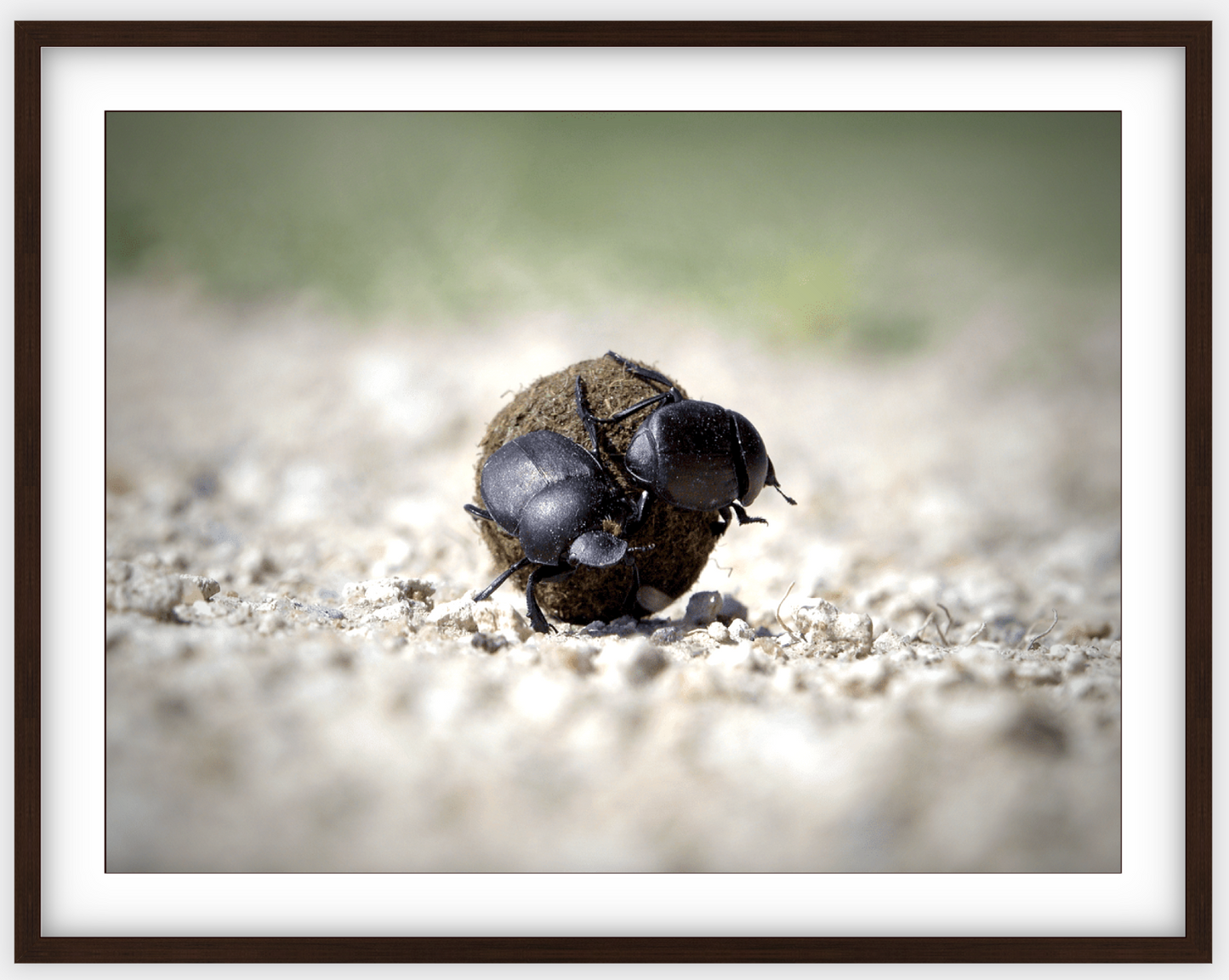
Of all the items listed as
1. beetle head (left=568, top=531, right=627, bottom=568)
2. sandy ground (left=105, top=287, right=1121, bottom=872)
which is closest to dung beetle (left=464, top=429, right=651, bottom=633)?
beetle head (left=568, top=531, right=627, bottom=568)

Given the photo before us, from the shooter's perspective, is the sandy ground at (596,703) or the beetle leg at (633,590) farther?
the beetle leg at (633,590)

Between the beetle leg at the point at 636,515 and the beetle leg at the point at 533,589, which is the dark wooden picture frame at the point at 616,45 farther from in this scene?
the beetle leg at the point at 636,515

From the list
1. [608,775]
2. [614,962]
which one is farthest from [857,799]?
[614,962]

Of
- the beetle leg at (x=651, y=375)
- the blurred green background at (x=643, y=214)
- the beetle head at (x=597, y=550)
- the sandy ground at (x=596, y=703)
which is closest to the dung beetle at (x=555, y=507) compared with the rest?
the beetle head at (x=597, y=550)

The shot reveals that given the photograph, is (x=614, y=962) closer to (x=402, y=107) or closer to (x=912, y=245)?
(x=402, y=107)

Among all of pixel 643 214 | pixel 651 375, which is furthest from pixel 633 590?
pixel 643 214

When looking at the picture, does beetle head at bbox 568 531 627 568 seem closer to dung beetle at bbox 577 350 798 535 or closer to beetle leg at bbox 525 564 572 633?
beetle leg at bbox 525 564 572 633

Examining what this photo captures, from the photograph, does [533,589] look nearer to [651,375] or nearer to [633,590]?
[633,590]
